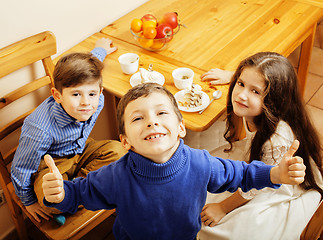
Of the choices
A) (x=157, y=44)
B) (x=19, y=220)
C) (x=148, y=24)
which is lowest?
(x=19, y=220)

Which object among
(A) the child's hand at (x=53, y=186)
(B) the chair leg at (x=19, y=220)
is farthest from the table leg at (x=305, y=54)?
(B) the chair leg at (x=19, y=220)

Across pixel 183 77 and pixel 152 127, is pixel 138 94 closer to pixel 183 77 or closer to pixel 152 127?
pixel 152 127

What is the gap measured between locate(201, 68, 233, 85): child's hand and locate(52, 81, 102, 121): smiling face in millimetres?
505

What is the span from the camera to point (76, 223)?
1.50 metres

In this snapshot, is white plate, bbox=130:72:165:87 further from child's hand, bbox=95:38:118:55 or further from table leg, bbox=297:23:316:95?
table leg, bbox=297:23:316:95

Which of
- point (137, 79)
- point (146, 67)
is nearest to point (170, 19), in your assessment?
point (146, 67)

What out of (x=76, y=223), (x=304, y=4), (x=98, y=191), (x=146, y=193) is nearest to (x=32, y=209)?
(x=76, y=223)

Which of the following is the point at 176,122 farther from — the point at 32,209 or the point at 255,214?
the point at 32,209

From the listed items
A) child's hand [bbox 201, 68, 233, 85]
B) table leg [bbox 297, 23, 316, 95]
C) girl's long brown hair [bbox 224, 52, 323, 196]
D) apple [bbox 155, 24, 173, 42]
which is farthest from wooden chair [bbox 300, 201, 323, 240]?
table leg [bbox 297, 23, 316, 95]

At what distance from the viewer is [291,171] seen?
3.47 feet

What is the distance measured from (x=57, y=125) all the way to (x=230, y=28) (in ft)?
3.50

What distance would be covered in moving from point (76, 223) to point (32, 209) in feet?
0.64

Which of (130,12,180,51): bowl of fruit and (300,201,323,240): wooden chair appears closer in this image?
(300,201,323,240): wooden chair

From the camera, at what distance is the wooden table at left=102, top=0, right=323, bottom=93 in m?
1.88
